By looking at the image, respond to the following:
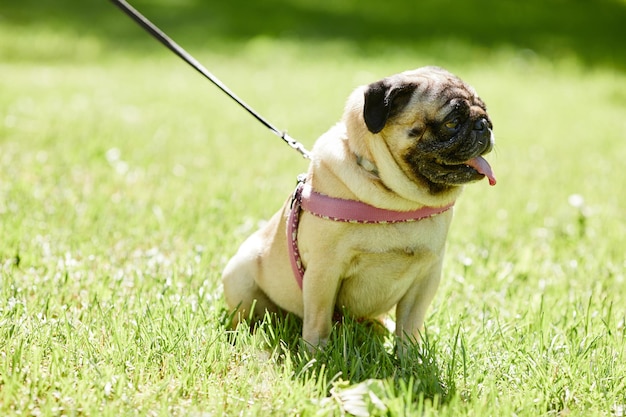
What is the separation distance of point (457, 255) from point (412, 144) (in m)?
1.86

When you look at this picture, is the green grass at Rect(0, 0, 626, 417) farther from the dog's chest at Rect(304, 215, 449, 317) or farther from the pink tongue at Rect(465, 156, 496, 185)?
the pink tongue at Rect(465, 156, 496, 185)

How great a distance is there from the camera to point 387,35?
15.6 metres

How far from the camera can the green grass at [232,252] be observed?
9.36 feet

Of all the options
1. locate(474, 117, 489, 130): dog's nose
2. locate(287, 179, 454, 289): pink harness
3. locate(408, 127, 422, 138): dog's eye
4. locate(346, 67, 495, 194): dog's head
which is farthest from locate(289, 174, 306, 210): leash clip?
locate(474, 117, 489, 130): dog's nose

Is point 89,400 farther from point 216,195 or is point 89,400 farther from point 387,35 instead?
point 387,35

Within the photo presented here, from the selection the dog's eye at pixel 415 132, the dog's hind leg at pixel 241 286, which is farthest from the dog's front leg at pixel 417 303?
the dog's hind leg at pixel 241 286

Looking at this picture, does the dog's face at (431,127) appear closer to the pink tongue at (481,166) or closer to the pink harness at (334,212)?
the pink tongue at (481,166)

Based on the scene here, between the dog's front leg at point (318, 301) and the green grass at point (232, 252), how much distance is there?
10 cm

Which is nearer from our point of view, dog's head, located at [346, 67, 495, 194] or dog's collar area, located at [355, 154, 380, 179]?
dog's head, located at [346, 67, 495, 194]

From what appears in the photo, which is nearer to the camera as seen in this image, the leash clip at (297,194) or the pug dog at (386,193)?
the pug dog at (386,193)

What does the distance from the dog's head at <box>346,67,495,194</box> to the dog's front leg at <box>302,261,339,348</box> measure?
0.57 meters

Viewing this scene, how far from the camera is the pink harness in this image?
3.15 meters


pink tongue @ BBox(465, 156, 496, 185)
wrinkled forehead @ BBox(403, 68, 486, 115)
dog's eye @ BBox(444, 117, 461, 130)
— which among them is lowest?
pink tongue @ BBox(465, 156, 496, 185)

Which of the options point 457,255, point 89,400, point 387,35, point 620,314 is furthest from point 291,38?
point 89,400
